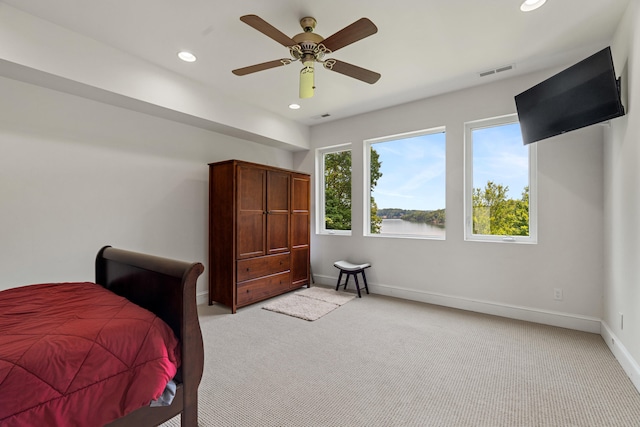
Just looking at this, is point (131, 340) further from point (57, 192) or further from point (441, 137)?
point (441, 137)

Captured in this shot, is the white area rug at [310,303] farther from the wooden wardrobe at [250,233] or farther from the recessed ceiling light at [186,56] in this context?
the recessed ceiling light at [186,56]

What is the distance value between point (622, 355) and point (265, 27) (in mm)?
3496

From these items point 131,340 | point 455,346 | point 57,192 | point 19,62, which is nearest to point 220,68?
point 19,62

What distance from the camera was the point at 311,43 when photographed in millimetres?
2189

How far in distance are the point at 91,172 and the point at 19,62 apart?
1018 millimetres

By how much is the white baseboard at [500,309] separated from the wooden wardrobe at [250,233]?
4.65ft

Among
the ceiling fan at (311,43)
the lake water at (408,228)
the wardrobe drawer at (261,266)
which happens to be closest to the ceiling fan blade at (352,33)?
the ceiling fan at (311,43)

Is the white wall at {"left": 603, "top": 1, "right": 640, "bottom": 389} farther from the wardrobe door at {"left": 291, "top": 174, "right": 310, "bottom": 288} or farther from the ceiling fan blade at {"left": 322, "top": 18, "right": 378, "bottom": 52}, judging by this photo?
the wardrobe door at {"left": 291, "top": 174, "right": 310, "bottom": 288}

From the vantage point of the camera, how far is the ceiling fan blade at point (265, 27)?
183 centimetres

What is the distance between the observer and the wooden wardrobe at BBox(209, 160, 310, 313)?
357 centimetres

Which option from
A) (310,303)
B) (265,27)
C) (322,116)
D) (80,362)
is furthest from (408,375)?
(322,116)

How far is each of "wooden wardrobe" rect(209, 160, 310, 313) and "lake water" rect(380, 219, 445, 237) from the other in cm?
139

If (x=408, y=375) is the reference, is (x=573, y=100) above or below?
above

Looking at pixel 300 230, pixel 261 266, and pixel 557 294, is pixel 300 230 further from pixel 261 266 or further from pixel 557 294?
pixel 557 294
